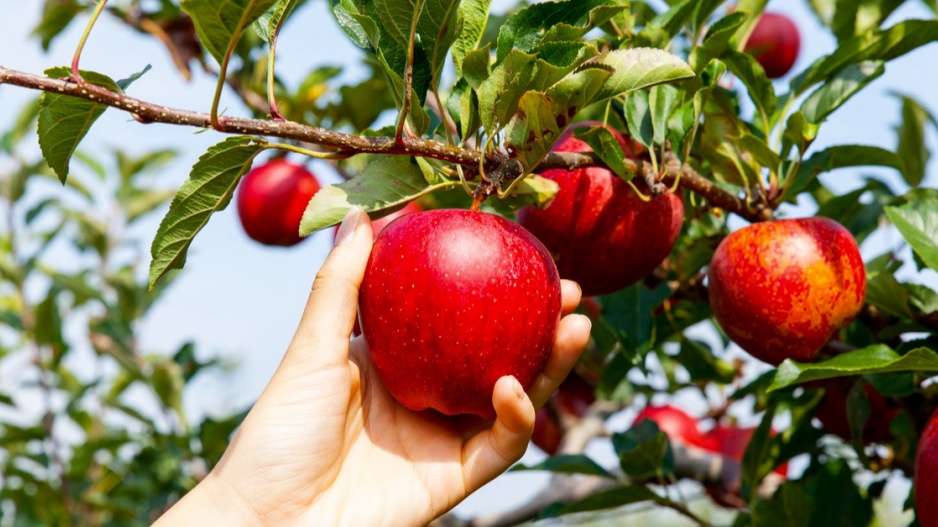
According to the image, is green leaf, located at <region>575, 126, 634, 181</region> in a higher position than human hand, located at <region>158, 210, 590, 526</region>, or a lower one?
higher

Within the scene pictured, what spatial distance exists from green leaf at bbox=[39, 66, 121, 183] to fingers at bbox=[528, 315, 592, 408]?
597mm

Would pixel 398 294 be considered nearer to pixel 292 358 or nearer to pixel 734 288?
pixel 292 358

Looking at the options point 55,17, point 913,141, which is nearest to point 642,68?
point 913,141

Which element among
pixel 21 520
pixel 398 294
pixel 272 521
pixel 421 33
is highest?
pixel 421 33

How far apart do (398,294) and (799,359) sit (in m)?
0.66

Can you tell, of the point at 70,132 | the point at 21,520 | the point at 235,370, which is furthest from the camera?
the point at 235,370

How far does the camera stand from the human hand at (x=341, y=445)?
3.67 feet

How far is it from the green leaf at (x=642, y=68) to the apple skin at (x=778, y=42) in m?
1.81

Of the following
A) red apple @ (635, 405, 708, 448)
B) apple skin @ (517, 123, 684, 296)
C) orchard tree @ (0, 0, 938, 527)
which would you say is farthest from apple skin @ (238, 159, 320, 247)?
apple skin @ (517, 123, 684, 296)

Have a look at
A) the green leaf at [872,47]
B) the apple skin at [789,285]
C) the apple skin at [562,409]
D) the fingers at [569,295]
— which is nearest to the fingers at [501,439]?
the fingers at [569,295]

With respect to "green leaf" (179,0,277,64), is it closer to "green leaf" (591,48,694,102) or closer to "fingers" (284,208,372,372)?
"fingers" (284,208,372,372)

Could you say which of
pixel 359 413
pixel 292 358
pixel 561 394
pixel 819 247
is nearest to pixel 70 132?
pixel 292 358

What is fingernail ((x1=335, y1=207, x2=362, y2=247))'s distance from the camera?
1.11m

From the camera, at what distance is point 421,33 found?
1.05m
